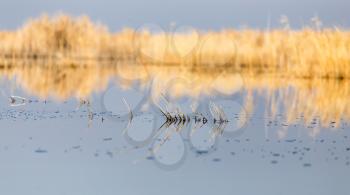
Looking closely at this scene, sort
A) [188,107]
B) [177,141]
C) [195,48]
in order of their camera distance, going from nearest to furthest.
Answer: [177,141] → [188,107] → [195,48]

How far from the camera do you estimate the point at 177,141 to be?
6527 millimetres

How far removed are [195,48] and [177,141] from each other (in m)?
10.9

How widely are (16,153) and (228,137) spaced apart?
2.00m

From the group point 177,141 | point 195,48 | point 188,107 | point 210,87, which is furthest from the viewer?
point 195,48

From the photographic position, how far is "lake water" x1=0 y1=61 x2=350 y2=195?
5016 millimetres

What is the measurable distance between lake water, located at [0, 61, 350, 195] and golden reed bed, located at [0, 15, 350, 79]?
1717 mm

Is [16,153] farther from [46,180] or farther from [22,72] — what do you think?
[22,72]

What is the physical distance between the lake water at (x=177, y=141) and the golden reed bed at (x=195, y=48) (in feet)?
5.63

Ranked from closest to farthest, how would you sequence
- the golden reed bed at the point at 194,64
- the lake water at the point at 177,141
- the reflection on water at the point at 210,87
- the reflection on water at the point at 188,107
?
the lake water at the point at 177,141 → the reflection on water at the point at 188,107 → the reflection on water at the point at 210,87 → the golden reed bed at the point at 194,64

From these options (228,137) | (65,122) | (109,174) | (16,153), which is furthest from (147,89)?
(109,174)

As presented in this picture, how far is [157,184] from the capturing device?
4.93 m

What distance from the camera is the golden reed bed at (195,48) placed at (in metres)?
13.0

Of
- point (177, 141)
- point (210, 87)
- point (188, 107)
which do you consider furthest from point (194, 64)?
point (177, 141)

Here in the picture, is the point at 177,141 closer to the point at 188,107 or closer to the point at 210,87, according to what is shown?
the point at 188,107
